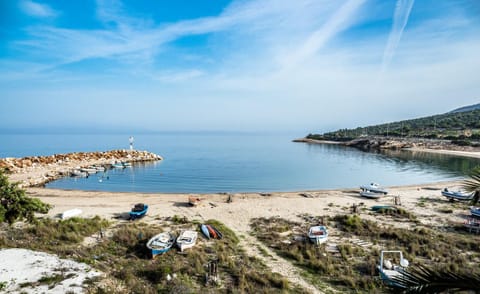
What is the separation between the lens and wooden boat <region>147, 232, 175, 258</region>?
42.8 ft

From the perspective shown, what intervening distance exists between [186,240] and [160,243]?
1.37m

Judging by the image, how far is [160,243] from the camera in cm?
1376

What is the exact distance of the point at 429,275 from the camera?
9.53 feet

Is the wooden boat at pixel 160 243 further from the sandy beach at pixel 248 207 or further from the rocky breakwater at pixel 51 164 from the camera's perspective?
the rocky breakwater at pixel 51 164

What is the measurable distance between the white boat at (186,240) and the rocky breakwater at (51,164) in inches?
1074

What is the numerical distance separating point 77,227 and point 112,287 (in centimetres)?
835

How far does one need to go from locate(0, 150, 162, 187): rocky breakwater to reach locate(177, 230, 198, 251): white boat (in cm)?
2728

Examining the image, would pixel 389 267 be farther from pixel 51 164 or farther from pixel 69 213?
pixel 51 164

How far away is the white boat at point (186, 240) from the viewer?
544 inches

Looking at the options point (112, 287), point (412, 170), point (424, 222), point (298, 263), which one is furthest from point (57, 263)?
point (412, 170)

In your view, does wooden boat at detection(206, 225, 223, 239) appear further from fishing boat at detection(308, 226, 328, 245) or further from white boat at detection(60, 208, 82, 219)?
white boat at detection(60, 208, 82, 219)

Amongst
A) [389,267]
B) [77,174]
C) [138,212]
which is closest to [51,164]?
[77,174]

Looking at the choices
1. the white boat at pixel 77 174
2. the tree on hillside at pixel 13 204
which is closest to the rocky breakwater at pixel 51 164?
the white boat at pixel 77 174

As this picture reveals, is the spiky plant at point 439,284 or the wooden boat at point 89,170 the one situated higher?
the spiky plant at point 439,284
